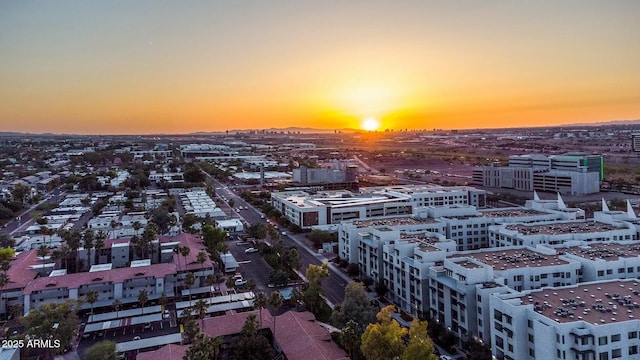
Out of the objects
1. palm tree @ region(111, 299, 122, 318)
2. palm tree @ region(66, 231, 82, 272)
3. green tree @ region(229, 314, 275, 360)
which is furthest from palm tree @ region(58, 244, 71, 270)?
green tree @ region(229, 314, 275, 360)

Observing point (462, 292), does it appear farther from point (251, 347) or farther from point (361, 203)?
point (361, 203)

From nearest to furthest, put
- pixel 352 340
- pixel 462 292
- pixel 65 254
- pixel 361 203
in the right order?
pixel 352 340 → pixel 462 292 → pixel 65 254 → pixel 361 203

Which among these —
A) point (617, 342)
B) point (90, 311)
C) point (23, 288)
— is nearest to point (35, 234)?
point (23, 288)

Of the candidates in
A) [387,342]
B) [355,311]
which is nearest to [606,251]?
[355,311]

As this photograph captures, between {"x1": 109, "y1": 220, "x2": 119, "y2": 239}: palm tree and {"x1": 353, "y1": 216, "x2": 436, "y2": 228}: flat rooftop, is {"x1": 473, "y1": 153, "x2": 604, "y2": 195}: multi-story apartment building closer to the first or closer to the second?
{"x1": 353, "y1": 216, "x2": 436, "y2": 228}: flat rooftop

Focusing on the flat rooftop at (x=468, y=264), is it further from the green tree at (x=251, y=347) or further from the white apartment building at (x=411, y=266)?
the green tree at (x=251, y=347)

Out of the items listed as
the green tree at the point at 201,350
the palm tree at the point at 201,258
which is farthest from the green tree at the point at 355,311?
the palm tree at the point at 201,258

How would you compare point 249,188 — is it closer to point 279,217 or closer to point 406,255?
point 279,217
